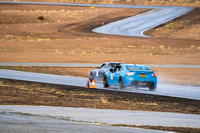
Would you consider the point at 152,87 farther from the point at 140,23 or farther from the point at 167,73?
the point at 140,23

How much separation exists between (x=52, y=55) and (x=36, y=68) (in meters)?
14.0

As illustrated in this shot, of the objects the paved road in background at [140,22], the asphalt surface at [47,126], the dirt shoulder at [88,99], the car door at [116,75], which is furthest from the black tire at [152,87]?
the paved road in background at [140,22]

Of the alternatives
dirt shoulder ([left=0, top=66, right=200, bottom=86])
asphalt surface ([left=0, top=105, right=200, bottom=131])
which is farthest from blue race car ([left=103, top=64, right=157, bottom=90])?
asphalt surface ([left=0, top=105, right=200, bottom=131])

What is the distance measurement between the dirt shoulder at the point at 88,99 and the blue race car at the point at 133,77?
109 cm

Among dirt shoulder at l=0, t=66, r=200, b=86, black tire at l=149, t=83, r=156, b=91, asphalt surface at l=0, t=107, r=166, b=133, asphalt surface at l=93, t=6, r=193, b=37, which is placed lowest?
asphalt surface at l=93, t=6, r=193, b=37

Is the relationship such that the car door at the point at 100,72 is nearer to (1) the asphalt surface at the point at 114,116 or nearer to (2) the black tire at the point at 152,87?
(2) the black tire at the point at 152,87

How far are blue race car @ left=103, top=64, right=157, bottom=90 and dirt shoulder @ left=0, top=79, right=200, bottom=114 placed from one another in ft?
3.57

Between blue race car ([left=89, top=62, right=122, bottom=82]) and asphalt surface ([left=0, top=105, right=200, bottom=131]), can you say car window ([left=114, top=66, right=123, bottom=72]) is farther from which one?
asphalt surface ([left=0, top=105, right=200, bottom=131])

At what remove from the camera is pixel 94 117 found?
41.4 feet

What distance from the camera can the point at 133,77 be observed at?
72.6 ft

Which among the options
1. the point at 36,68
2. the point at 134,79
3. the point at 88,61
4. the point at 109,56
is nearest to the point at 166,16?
the point at 109,56

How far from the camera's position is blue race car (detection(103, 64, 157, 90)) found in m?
22.2

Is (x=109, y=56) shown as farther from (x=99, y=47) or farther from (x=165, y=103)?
(x=165, y=103)

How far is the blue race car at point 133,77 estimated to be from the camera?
874 inches
